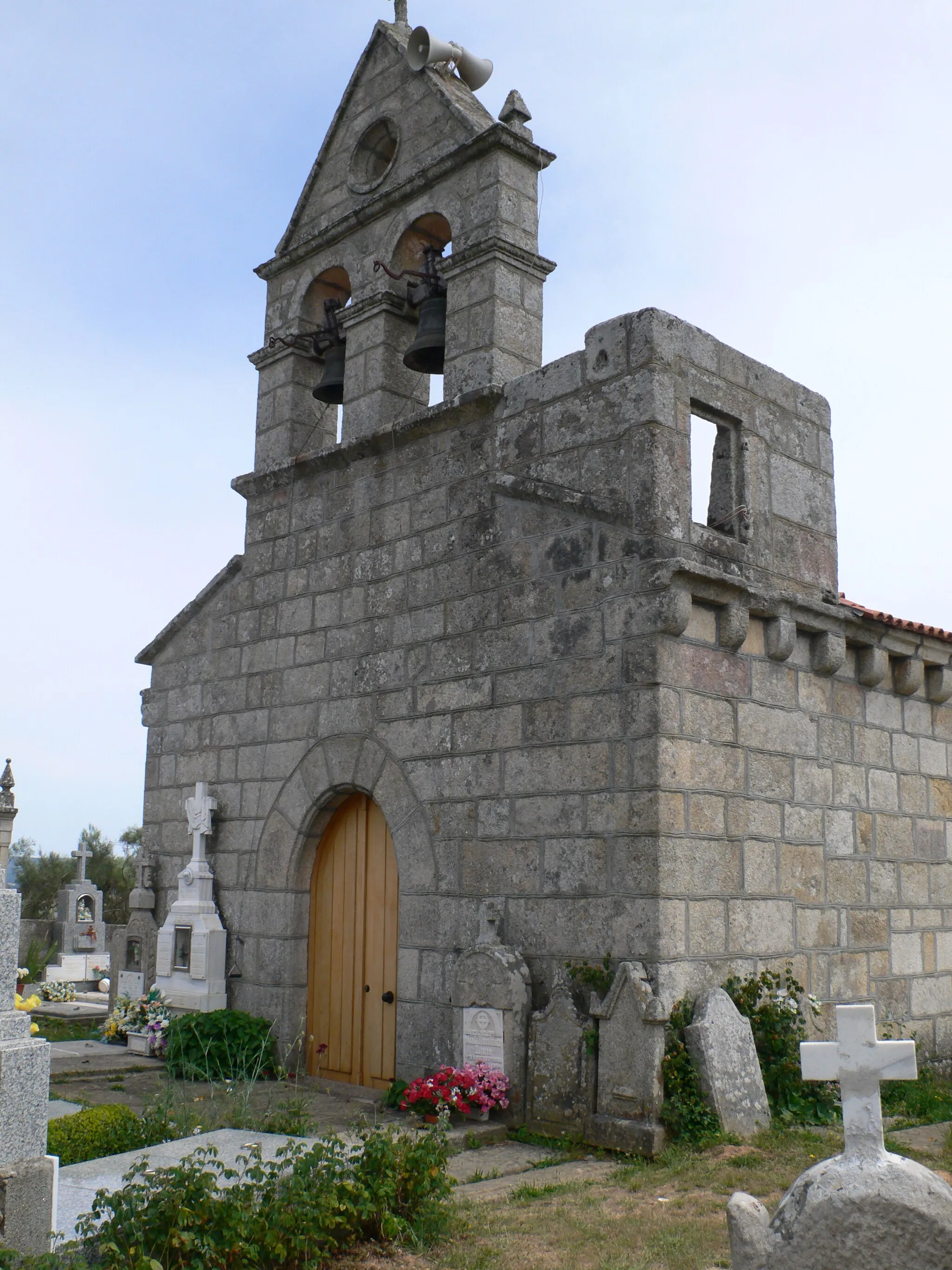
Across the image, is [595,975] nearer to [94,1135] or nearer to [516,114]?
[94,1135]

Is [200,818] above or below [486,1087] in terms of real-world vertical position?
above

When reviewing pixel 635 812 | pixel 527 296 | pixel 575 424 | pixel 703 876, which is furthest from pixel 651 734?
pixel 527 296

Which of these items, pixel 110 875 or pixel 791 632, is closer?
pixel 791 632

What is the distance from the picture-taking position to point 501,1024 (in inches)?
246

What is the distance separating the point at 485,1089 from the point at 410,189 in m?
5.78

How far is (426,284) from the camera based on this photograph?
815 centimetres

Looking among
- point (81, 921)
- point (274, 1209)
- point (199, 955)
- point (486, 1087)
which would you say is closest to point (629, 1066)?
point (486, 1087)

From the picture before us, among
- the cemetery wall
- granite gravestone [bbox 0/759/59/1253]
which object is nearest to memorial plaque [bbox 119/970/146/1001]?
the cemetery wall

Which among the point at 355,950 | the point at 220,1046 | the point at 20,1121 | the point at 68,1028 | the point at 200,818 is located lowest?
the point at 68,1028

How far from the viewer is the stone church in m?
6.28

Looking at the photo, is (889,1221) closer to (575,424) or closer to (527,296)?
(575,424)

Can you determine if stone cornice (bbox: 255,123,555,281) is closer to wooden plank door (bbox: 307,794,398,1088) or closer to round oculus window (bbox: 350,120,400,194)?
round oculus window (bbox: 350,120,400,194)

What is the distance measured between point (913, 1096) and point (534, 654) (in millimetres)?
3225

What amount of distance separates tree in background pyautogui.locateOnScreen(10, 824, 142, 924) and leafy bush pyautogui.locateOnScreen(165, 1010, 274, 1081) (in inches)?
509
